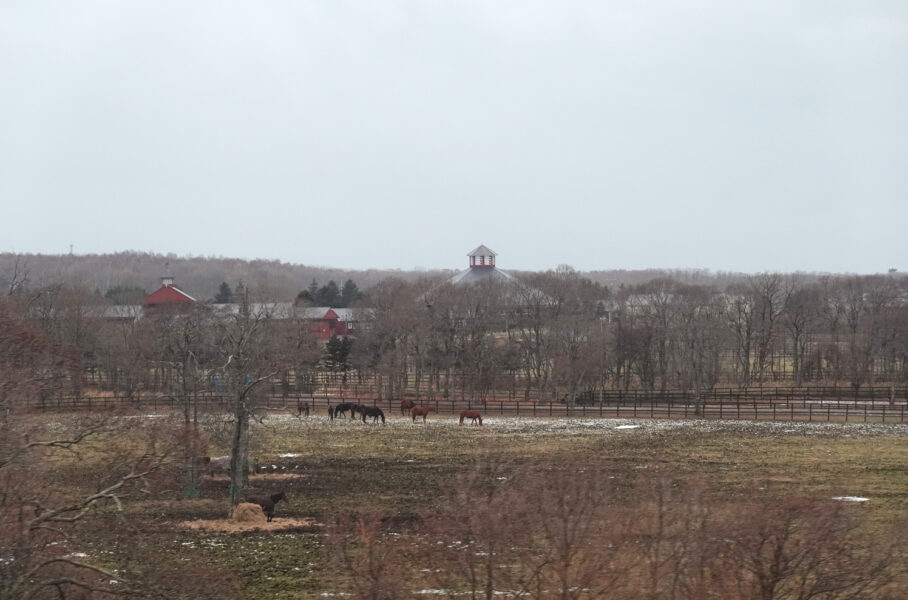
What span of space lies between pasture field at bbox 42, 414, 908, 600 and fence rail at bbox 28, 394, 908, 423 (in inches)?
142

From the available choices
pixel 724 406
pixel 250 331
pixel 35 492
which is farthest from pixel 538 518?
pixel 724 406

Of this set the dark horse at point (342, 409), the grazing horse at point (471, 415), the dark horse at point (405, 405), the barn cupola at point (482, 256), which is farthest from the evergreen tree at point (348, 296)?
the grazing horse at point (471, 415)

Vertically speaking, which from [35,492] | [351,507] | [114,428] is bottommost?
[351,507]

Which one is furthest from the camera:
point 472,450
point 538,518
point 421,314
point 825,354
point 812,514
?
point 825,354

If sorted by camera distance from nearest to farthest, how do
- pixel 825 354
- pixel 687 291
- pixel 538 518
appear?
pixel 538 518
pixel 825 354
pixel 687 291

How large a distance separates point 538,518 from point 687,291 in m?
70.3

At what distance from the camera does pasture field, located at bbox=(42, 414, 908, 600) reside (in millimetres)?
17625

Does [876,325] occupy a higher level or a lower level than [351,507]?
higher

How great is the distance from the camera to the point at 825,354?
74.9m

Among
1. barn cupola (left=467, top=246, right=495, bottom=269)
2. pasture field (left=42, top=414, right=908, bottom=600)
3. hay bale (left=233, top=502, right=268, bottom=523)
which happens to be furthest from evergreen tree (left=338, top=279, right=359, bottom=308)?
hay bale (left=233, top=502, right=268, bottom=523)

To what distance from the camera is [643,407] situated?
55906 millimetres

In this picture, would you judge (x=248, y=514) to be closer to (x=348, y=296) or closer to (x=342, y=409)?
(x=342, y=409)

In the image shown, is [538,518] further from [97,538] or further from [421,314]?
[421,314]

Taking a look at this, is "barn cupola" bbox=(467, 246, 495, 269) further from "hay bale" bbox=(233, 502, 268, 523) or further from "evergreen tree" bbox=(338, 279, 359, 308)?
"hay bale" bbox=(233, 502, 268, 523)
